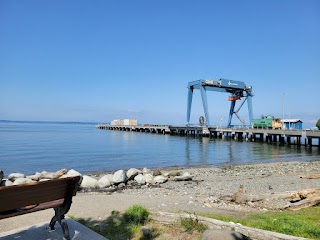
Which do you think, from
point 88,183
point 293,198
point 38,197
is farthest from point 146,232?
point 88,183

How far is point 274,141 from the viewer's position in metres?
43.6

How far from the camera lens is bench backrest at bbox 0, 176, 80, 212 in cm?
321

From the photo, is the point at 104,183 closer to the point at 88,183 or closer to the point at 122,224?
the point at 88,183

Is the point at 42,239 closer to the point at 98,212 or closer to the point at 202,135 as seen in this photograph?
the point at 98,212

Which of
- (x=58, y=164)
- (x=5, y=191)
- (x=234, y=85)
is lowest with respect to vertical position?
(x=58, y=164)

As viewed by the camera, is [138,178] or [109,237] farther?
[138,178]

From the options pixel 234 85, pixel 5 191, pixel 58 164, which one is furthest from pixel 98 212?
pixel 234 85

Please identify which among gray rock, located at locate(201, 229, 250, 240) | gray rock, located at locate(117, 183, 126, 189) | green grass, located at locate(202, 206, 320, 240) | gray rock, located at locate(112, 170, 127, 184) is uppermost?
gray rock, located at locate(201, 229, 250, 240)

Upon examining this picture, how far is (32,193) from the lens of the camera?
343cm

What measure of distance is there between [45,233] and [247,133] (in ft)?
150

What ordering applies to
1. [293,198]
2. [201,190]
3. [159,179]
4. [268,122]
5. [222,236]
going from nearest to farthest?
1. [222,236]
2. [293,198]
3. [201,190]
4. [159,179]
5. [268,122]

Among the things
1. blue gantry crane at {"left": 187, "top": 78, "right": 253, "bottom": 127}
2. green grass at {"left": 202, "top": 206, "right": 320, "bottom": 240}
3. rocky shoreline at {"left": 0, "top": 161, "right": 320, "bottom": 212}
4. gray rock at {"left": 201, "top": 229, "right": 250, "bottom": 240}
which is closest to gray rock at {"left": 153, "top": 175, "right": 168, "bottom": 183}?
rocky shoreline at {"left": 0, "top": 161, "right": 320, "bottom": 212}

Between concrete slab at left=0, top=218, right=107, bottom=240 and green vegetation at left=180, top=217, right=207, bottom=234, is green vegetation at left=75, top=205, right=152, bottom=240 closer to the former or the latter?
concrete slab at left=0, top=218, right=107, bottom=240

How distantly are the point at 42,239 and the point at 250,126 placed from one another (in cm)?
4998
